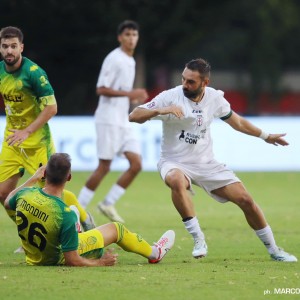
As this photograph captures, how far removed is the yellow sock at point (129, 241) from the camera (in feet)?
36.1

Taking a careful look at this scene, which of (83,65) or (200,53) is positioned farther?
(200,53)

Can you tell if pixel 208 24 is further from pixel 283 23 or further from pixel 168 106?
pixel 168 106

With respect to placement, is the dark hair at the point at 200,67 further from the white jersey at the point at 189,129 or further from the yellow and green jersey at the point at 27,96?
the yellow and green jersey at the point at 27,96

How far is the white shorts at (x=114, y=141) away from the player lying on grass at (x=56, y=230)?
6.05 meters

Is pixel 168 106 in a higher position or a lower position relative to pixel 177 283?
higher

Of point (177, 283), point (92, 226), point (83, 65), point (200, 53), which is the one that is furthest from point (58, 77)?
point (177, 283)

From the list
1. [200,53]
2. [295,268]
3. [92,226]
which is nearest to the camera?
[295,268]

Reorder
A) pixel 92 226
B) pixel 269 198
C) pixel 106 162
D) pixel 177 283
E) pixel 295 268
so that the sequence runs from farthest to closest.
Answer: pixel 269 198
pixel 106 162
pixel 92 226
pixel 295 268
pixel 177 283

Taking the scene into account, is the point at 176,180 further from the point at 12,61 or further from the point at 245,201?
the point at 12,61

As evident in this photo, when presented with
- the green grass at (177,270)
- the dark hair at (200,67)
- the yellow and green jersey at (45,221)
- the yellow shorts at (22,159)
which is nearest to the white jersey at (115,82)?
the green grass at (177,270)

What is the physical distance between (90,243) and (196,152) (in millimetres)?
1772

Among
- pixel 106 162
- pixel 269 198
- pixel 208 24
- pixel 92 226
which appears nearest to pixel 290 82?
pixel 208 24

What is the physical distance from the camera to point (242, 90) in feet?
160

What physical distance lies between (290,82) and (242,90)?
3.60 metres
